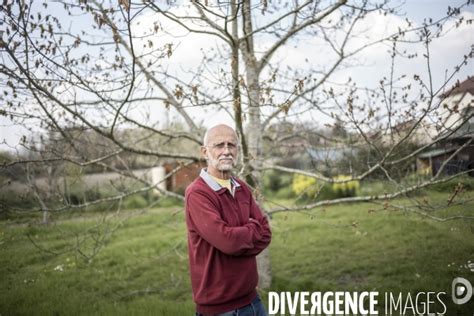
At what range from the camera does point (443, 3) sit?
15.8 feet

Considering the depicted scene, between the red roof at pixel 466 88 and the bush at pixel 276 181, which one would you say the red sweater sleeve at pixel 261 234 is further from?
the bush at pixel 276 181

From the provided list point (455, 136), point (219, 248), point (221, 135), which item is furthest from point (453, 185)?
point (219, 248)

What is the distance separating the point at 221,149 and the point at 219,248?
65 centimetres

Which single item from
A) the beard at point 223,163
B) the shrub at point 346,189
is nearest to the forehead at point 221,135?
the beard at point 223,163

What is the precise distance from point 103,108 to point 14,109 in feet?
3.12

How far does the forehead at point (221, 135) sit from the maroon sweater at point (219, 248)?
253mm

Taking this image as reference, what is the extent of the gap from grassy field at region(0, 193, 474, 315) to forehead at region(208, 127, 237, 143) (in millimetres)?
2417

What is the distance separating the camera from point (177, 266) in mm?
7375

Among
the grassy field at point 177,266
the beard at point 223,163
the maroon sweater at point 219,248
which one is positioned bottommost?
the grassy field at point 177,266

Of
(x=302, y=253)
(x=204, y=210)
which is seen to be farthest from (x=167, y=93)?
(x=302, y=253)

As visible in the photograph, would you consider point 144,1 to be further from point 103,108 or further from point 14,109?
point 14,109

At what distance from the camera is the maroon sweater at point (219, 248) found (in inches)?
89.7

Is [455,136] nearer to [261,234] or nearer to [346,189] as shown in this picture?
[261,234]

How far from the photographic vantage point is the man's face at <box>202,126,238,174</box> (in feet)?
8.36
